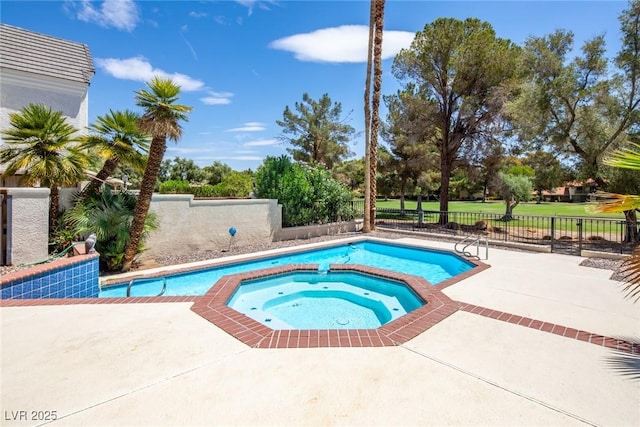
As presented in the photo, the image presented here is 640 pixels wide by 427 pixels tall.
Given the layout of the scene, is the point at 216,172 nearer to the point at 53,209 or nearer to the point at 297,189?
the point at 297,189

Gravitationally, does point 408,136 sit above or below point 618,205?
above

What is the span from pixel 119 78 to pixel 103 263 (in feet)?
45.3

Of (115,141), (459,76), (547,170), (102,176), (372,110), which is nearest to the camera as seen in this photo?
(115,141)

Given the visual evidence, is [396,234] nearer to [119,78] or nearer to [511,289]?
[511,289]

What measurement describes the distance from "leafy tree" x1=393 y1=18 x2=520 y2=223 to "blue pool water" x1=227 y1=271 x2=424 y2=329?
12483 mm

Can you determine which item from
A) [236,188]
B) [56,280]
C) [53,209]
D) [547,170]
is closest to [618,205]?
[56,280]

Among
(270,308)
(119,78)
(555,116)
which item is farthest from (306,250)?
(119,78)

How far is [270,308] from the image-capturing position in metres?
6.99

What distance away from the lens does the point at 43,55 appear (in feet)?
42.8

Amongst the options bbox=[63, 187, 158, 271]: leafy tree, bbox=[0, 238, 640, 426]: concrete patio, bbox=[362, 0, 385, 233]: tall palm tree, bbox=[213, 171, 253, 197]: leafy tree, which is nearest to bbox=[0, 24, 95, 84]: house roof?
bbox=[63, 187, 158, 271]: leafy tree

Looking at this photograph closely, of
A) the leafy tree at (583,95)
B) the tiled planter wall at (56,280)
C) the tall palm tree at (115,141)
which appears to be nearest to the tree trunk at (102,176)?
the tall palm tree at (115,141)

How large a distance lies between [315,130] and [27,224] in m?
21.0

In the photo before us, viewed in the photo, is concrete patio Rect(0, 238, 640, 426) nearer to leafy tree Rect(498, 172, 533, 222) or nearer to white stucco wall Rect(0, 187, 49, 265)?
white stucco wall Rect(0, 187, 49, 265)

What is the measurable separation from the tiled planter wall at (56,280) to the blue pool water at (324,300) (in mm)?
3102
